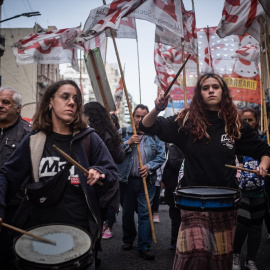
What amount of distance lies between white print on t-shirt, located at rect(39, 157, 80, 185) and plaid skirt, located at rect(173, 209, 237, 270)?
0.95 metres

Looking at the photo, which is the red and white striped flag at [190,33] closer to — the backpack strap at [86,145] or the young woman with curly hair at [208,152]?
the young woman with curly hair at [208,152]

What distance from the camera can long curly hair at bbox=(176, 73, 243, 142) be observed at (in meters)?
2.95

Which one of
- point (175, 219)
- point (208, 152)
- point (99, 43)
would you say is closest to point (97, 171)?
point (208, 152)

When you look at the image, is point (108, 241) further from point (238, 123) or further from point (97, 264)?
point (238, 123)

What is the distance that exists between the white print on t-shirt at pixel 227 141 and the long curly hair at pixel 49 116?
122 cm

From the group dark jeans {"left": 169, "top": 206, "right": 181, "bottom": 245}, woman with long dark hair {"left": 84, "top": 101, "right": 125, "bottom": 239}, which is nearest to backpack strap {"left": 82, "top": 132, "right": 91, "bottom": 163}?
woman with long dark hair {"left": 84, "top": 101, "right": 125, "bottom": 239}

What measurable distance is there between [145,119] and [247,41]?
544 cm

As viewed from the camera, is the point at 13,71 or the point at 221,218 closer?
the point at 221,218

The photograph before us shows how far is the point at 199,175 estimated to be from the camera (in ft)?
9.41

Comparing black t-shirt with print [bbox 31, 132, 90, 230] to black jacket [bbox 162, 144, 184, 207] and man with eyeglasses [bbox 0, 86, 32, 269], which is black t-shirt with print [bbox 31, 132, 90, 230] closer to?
man with eyeglasses [bbox 0, 86, 32, 269]

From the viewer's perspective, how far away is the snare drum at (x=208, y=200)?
247cm

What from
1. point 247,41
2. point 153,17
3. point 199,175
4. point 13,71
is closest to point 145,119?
point 199,175

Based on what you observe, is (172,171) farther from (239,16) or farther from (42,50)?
(42,50)

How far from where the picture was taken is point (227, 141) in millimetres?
2947
